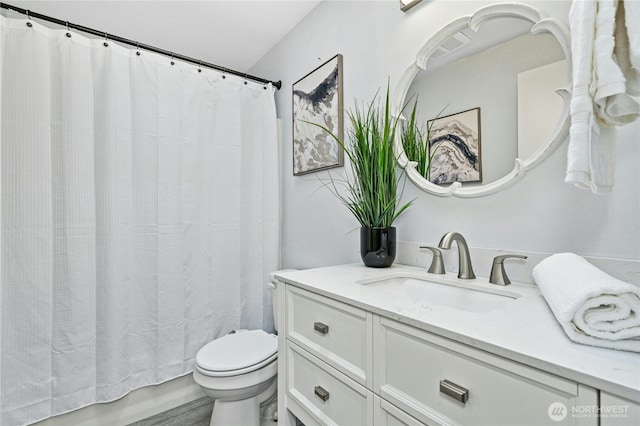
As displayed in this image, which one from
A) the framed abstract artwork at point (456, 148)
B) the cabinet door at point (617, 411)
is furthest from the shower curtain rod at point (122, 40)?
the cabinet door at point (617, 411)

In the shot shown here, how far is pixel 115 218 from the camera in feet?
4.91

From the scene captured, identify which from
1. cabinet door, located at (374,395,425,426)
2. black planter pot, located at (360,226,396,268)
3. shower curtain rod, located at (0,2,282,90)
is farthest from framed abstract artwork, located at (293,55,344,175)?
cabinet door, located at (374,395,425,426)

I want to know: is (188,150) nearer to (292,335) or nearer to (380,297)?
(292,335)

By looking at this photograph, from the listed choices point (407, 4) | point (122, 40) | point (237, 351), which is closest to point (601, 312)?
point (407, 4)

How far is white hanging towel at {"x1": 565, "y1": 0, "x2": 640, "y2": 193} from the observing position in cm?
61

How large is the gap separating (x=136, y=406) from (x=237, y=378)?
70 cm

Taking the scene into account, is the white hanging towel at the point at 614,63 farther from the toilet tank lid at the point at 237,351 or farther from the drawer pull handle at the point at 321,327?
the toilet tank lid at the point at 237,351

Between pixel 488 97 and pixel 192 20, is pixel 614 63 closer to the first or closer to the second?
pixel 488 97

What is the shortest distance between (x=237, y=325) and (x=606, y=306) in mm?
1768

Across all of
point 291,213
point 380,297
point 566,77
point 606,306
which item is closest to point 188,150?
point 291,213

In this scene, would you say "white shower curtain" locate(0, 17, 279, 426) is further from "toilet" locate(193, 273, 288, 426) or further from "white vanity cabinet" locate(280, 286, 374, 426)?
"white vanity cabinet" locate(280, 286, 374, 426)

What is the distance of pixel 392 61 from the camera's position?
1350 mm

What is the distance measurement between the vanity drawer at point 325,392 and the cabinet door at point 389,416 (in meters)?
0.02

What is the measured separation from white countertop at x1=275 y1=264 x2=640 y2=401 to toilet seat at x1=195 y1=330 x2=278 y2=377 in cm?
62
